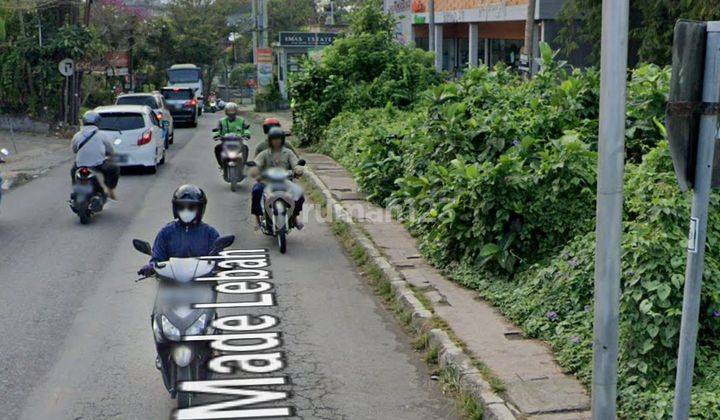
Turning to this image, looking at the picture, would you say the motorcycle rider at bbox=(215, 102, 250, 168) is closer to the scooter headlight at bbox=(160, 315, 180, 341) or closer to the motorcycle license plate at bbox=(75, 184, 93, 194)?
the motorcycle license plate at bbox=(75, 184, 93, 194)

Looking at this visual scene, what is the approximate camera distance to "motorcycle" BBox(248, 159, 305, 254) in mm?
12766

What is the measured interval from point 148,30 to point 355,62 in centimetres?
3799

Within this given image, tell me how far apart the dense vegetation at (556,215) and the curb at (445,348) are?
2.10 feet

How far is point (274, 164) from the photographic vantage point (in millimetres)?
13492

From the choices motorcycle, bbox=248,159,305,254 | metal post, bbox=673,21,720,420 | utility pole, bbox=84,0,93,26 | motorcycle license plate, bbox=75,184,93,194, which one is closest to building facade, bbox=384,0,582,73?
utility pole, bbox=84,0,93,26

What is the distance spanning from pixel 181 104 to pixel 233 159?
21.6 metres

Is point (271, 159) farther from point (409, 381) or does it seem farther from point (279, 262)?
point (409, 381)

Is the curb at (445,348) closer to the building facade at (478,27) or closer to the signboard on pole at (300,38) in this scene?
the building facade at (478,27)

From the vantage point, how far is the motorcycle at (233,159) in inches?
734

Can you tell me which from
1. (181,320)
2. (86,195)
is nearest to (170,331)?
(181,320)

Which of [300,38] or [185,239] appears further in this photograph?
[300,38]

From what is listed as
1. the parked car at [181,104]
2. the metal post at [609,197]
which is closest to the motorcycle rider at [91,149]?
the metal post at [609,197]

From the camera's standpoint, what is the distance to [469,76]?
1450 cm

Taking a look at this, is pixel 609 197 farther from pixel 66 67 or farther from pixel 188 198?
pixel 66 67
